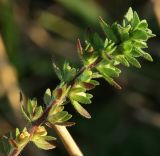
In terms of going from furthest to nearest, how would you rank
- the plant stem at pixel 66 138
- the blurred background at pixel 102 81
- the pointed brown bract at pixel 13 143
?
1. the blurred background at pixel 102 81
2. the plant stem at pixel 66 138
3. the pointed brown bract at pixel 13 143

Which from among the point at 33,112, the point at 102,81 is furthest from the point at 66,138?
the point at 102,81

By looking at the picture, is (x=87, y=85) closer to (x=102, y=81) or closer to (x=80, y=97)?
(x=80, y=97)

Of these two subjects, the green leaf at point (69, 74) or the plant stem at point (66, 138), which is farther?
the plant stem at point (66, 138)

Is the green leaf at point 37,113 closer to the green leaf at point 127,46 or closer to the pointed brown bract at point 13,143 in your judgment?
the pointed brown bract at point 13,143


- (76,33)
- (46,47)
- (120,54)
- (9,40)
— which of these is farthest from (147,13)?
(120,54)

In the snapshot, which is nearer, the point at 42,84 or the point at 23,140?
the point at 23,140

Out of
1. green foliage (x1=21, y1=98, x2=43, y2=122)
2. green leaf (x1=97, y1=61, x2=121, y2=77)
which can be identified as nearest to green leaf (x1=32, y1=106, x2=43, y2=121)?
green foliage (x1=21, y1=98, x2=43, y2=122)

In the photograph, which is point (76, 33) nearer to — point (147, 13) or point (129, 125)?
point (147, 13)

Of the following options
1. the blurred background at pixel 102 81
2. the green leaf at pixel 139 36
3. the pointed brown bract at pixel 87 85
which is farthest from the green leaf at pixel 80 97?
the blurred background at pixel 102 81

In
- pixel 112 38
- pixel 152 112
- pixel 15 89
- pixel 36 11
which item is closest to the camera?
pixel 112 38
